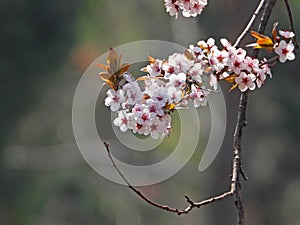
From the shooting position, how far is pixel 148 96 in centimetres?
140

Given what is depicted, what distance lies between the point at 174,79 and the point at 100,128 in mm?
6303

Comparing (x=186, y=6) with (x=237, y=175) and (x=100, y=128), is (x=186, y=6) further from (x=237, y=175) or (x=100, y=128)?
(x=100, y=128)

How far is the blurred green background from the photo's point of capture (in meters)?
6.66

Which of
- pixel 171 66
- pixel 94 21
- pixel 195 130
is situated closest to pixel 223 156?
pixel 195 130

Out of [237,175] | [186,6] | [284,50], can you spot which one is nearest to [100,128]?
[186,6]

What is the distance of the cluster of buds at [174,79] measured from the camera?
1.39m

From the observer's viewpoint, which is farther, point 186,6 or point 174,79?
point 186,6

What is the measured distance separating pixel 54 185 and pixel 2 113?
1.10m

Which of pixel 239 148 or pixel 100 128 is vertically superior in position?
pixel 239 148

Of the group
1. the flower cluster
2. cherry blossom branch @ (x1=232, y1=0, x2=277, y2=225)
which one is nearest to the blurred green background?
the flower cluster

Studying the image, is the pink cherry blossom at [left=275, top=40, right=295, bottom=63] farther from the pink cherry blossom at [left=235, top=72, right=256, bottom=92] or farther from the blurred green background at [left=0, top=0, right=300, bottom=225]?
the blurred green background at [left=0, top=0, right=300, bottom=225]

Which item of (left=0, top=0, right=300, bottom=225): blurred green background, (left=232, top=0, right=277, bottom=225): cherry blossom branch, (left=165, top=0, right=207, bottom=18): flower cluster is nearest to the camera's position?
(left=232, top=0, right=277, bottom=225): cherry blossom branch

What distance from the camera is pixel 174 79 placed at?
4.54 ft

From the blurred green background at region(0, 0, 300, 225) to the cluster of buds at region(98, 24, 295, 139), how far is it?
185 inches
